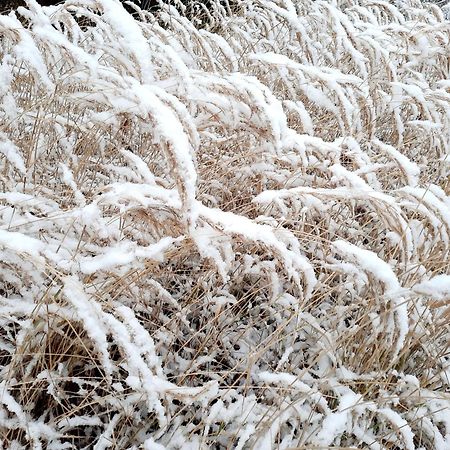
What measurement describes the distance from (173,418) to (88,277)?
0.24m

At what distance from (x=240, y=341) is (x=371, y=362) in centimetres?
23

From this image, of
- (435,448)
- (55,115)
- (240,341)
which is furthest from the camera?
(55,115)

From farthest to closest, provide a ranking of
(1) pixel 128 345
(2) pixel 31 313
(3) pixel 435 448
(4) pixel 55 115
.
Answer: (4) pixel 55 115 → (3) pixel 435 448 → (2) pixel 31 313 → (1) pixel 128 345

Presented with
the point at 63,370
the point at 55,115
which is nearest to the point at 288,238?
the point at 63,370

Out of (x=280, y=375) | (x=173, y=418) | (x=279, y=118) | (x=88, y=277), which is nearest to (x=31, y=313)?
(x=88, y=277)

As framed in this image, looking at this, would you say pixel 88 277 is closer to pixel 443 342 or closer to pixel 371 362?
pixel 371 362

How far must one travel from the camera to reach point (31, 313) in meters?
0.77

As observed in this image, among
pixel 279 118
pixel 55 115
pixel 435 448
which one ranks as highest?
pixel 279 118

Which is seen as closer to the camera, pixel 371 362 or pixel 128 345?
pixel 128 345

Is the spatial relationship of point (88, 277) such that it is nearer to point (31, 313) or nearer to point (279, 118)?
point (31, 313)

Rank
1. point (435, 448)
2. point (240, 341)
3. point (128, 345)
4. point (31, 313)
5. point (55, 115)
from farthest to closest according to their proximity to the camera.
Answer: point (55, 115) < point (240, 341) < point (435, 448) < point (31, 313) < point (128, 345)

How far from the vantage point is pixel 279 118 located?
0.92 m

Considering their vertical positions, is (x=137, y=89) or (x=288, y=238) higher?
(x=137, y=89)

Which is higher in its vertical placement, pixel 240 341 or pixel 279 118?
pixel 279 118
